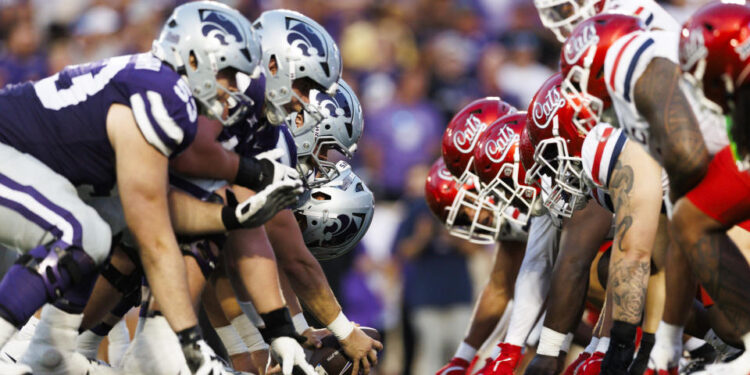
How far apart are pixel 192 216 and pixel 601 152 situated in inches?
70.4

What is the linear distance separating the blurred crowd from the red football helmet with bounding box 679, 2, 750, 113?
18.6 ft


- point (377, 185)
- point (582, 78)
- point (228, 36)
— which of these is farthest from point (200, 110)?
point (377, 185)

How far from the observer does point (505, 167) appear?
608 centimetres

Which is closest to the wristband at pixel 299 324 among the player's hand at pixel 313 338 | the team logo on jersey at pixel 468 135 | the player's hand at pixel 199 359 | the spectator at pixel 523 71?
the player's hand at pixel 313 338

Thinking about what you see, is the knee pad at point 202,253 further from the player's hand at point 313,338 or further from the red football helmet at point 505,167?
the red football helmet at point 505,167

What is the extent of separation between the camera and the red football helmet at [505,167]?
6066mm

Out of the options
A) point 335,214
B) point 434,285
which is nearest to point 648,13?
point 335,214

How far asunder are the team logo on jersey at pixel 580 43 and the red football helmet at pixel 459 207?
160 cm

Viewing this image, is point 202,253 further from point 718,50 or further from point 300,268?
point 718,50

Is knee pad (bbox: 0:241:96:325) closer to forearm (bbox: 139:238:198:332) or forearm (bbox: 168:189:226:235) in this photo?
forearm (bbox: 139:238:198:332)

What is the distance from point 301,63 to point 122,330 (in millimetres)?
1893

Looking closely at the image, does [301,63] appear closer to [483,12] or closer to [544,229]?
[544,229]

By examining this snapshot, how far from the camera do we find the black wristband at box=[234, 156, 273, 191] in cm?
500

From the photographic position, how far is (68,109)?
14.9 feet
